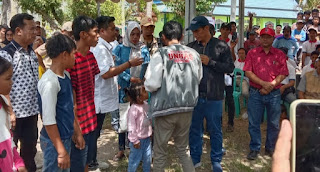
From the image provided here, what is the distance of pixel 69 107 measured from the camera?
245cm

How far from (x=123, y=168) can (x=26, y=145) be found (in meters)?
1.35

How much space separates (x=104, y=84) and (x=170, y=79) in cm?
105

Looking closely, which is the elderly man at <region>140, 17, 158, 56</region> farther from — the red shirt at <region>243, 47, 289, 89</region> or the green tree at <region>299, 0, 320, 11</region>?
the green tree at <region>299, 0, 320, 11</region>

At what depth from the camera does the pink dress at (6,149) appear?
2.05 meters

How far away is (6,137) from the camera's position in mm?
2094

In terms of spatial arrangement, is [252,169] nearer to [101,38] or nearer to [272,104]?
[272,104]

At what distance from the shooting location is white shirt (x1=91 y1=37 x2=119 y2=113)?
3.58m

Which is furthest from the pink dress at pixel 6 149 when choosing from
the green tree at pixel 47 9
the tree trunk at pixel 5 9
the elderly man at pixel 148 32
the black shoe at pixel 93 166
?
the green tree at pixel 47 9

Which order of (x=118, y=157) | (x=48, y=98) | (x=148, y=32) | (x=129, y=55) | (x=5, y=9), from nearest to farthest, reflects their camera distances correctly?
(x=48, y=98)
(x=129, y=55)
(x=118, y=157)
(x=148, y=32)
(x=5, y=9)

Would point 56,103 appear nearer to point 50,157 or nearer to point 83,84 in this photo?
point 50,157

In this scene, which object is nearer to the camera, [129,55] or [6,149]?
[6,149]

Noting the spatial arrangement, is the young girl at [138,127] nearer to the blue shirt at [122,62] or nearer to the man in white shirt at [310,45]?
the blue shirt at [122,62]

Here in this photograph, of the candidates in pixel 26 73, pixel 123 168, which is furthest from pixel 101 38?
pixel 123 168

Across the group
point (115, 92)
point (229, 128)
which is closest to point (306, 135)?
point (115, 92)
